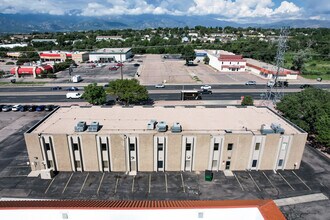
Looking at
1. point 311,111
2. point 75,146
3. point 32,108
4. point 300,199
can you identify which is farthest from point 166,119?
point 32,108

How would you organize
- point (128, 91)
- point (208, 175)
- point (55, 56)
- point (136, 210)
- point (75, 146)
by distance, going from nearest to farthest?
point (136, 210)
point (208, 175)
point (75, 146)
point (128, 91)
point (55, 56)

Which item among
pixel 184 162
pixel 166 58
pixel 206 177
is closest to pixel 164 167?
pixel 184 162

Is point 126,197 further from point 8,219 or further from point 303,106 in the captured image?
point 303,106

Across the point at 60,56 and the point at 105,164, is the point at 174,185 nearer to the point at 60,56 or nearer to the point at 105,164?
the point at 105,164

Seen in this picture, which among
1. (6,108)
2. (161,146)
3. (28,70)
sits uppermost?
(161,146)

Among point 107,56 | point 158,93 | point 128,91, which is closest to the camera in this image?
point 128,91

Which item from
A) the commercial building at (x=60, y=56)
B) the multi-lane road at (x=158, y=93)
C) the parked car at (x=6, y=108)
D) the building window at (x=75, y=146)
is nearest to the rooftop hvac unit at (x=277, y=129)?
the building window at (x=75, y=146)
